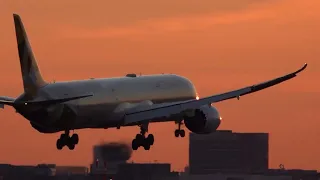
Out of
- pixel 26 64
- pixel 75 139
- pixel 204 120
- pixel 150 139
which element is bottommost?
pixel 75 139

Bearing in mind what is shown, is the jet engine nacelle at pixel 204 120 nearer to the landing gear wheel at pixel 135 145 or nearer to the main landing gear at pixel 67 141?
the landing gear wheel at pixel 135 145

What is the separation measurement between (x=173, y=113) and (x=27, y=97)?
16.3 m

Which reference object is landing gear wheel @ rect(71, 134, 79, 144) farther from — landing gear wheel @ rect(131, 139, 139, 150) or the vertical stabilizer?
the vertical stabilizer

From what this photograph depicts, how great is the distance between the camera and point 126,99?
Result: 168625 millimetres

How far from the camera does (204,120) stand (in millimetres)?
168250

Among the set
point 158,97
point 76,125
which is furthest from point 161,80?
point 76,125

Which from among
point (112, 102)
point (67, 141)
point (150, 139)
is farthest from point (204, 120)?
point (67, 141)

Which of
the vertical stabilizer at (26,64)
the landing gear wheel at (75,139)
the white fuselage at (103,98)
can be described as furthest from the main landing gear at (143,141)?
the vertical stabilizer at (26,64)

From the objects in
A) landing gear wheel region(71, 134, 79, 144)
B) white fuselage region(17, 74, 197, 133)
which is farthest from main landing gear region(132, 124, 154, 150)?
landing gear wheel region(71, 134, 79, 144)

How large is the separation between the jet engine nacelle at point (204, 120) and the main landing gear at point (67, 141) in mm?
12006

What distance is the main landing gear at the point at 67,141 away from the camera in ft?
538

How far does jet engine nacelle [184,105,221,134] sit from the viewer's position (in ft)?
552

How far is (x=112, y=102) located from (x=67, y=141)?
6.23m

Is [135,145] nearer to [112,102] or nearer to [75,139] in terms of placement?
[112,102]
